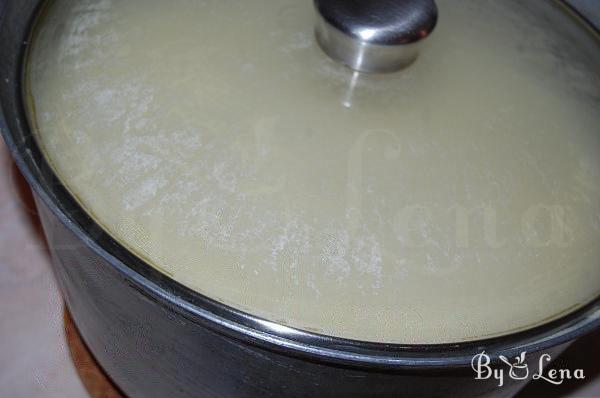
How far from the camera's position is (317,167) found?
0.89m

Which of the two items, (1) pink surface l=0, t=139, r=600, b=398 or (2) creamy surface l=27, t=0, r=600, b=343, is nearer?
(2) creamy surface l=27, t=0, r=600, b=343

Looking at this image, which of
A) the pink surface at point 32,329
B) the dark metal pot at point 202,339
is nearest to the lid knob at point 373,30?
the dark metal pot at point 202,339

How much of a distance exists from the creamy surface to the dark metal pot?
0.13 ft

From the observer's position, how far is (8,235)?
1535mm

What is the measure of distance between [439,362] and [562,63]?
0.65m

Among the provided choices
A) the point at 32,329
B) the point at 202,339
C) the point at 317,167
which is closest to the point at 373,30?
the point at 317,167

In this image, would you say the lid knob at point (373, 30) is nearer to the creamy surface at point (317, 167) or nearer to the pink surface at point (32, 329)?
the creamy surface at point (317, 167)

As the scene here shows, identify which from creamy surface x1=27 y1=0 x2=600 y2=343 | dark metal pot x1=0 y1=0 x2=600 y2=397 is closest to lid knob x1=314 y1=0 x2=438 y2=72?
creamy surface x1=27 y1=0 x2=600 y2=343

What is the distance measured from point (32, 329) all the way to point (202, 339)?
2.43 ft

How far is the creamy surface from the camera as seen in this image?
82 centimetres

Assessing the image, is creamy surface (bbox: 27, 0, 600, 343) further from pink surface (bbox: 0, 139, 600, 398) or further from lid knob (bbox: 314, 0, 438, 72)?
pink surface (bbox: 0, 139, 600, 398)

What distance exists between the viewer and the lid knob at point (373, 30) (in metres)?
0.95

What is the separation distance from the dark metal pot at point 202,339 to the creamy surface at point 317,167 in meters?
0.04

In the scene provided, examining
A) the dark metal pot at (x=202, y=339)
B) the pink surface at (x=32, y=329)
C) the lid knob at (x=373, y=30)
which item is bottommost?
the pink surface at (x=32, y=329)
